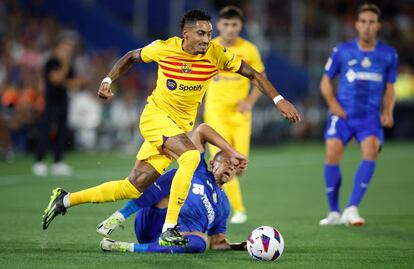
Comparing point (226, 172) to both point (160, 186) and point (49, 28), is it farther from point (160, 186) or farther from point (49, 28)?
point (49, 28)

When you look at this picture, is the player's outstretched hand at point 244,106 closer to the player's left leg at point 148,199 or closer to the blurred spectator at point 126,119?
the player's left leg at point 148,199

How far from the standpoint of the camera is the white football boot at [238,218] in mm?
11109

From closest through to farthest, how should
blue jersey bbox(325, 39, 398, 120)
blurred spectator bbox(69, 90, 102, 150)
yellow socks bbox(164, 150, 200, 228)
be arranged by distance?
1. yellow socks bbox(164, 150, 200, 228)
2. blue jersey bbox(325, 39, 398, 120)
3. blurred spectator bbox(69, 90, 102, 150)

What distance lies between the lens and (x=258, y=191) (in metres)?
15.1

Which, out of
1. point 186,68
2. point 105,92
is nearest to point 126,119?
point 186,68

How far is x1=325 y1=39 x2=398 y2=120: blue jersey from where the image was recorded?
441 inches

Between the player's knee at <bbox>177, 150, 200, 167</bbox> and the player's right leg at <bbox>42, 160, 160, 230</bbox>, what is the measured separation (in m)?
0.56

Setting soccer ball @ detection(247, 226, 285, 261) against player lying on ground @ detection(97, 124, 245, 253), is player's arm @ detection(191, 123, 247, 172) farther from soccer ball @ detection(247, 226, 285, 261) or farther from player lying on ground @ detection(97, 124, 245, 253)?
soccer ball @ detection(247, 226, 285, 261)

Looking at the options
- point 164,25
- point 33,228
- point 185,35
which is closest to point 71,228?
point 33,228

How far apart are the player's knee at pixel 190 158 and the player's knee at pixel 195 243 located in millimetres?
672

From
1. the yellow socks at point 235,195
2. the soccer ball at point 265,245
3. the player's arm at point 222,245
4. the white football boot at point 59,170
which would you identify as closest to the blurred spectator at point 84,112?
the white football boot at point 59,170

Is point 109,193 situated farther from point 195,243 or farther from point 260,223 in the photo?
point 260,223

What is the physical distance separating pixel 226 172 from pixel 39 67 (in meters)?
14.3

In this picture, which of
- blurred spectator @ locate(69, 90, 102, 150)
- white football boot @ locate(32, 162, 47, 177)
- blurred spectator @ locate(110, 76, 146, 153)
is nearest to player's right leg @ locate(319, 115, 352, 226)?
white football boot @ locate(32, 162, 47, 177)
